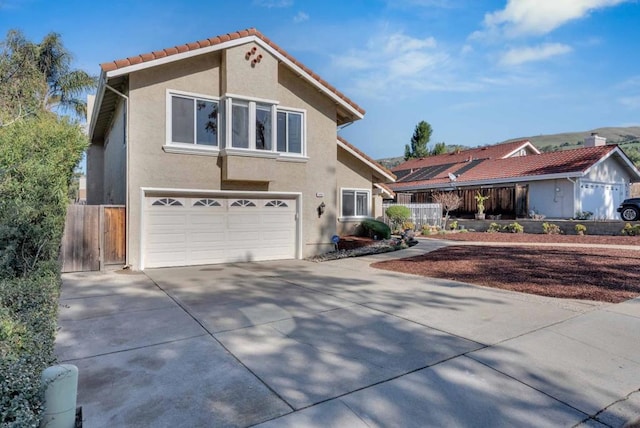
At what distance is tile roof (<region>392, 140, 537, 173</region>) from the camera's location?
28.7m

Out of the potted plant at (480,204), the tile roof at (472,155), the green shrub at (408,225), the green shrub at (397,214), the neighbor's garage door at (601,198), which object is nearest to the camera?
the green shrub at (397,214)

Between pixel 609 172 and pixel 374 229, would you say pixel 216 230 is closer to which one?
pixel 374 229

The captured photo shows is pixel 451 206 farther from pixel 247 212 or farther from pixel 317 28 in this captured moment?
pixel 247 212

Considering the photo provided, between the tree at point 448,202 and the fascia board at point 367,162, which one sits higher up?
the fascia board at point 367,162

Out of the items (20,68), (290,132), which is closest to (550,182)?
(290,132)

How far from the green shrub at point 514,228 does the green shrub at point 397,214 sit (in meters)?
5.34

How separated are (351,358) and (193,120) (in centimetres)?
904

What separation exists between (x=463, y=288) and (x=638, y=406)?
14.7ft

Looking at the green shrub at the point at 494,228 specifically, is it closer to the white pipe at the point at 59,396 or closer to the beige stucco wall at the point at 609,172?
the beige stucco wall at the point at 609,172

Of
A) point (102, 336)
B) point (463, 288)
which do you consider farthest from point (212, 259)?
point (463, 288)

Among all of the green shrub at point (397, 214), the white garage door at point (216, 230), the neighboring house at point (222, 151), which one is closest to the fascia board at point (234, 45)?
the neighboring house at point (222, 151)

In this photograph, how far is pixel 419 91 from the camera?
20281mm

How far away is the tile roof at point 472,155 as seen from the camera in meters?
28.7

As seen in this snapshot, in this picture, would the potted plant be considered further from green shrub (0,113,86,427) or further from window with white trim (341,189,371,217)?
green shrub (0,113,86,427)
